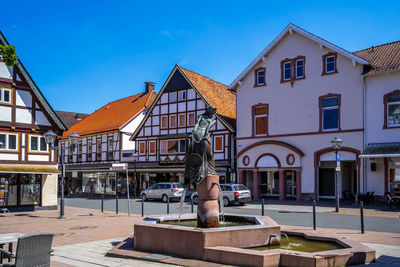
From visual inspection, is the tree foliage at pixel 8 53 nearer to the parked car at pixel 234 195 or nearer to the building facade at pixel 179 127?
the parked car at pixel 234 195

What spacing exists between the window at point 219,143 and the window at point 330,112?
9.20m

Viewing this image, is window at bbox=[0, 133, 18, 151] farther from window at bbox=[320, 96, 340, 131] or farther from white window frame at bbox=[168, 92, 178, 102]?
window at bbox=[320, 96, 340, 131]

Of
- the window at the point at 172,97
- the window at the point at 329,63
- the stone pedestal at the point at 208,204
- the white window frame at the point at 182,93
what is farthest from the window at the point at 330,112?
the stone pedestal at the point at 208,204

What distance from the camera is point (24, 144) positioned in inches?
922

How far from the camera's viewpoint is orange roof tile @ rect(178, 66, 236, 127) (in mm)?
35844

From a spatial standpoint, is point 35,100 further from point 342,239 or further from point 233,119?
point 342,239

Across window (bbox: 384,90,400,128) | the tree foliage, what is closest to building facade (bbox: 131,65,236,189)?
window (bbox: 384,90,400,128)

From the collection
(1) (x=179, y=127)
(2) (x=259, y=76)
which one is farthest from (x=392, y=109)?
(1) (x=179, y=127)

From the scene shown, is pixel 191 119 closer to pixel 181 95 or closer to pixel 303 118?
pixel 181 95

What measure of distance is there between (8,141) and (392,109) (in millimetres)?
22365

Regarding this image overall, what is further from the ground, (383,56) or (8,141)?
(383,56)

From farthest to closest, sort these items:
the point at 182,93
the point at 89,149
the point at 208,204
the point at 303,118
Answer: the point at 89,149
the point at 182,93
the point at 303,118
the point at 208,204

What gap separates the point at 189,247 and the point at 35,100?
1821 cm

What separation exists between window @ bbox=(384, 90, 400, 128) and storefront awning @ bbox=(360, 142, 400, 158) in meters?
1.26
